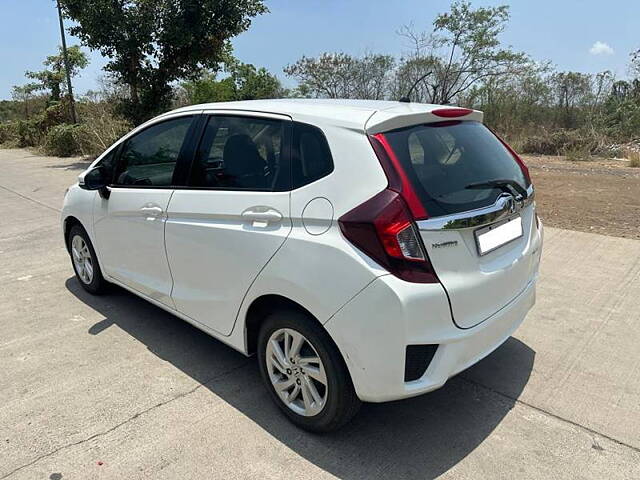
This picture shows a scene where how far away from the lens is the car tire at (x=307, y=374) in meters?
2.32

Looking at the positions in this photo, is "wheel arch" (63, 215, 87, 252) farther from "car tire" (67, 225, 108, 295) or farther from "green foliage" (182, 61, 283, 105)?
"green foliage" (182, 61, 283, 105)

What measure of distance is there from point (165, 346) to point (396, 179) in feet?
7.59

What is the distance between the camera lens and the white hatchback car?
6.99 feet

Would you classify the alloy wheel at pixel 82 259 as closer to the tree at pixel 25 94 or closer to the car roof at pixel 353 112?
the car roof at pixel 353 112

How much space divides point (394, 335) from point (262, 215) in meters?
0.95

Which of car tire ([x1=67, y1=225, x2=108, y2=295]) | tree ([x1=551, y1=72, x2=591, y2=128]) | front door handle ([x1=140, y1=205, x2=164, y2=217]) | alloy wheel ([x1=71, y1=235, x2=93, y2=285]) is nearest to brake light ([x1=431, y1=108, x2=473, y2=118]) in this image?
front door handle ([x1=140, y1=205, x2=164, y2=217])

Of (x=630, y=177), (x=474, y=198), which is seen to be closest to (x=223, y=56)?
(x=630, y=177)

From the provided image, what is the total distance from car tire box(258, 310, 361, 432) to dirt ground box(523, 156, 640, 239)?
520 centimetres

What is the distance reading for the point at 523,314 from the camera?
2762 millimetres

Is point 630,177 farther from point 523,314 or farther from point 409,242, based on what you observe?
point 409,242

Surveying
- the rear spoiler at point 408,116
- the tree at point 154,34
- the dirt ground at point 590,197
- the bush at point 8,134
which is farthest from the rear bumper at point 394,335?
the bush at point 8,134

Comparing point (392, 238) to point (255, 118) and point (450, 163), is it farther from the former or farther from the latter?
point (255, 118)

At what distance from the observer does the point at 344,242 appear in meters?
2.18

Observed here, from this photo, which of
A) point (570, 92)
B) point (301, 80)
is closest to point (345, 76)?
point (301, 80)
